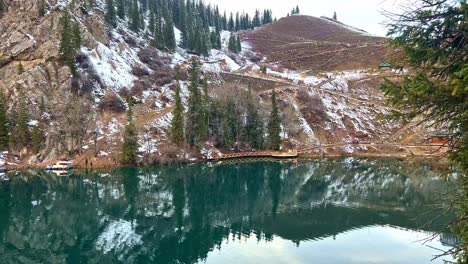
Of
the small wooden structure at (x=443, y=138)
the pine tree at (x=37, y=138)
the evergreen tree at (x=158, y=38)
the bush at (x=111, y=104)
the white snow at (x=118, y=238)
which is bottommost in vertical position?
the white snow at (x=118, y=238)

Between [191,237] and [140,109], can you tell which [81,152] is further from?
[191,237]

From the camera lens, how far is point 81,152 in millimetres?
86062

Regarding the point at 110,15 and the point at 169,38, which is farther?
Result: the point at 169,38

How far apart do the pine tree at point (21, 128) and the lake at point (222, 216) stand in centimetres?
1042

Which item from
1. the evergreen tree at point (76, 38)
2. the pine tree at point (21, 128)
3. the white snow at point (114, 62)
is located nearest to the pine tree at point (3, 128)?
the pine tree at point (21, 128)

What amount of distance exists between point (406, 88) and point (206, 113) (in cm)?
8728

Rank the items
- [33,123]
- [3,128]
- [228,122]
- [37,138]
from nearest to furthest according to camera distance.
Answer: [3,128] → [37,138] → [33,123] → [228,122]

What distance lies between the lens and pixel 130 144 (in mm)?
82625

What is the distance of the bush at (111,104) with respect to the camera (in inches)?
Answer: 3814

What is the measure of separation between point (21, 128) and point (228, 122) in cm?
4764

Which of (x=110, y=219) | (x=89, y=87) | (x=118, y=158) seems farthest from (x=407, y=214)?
(x=89, y=87)

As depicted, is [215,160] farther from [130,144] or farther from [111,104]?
[111,104]

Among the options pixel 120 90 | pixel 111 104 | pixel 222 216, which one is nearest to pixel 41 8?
pixel 120 90

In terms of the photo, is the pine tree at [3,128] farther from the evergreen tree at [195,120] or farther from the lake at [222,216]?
the evergreen tree at [195,120]
